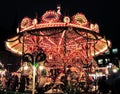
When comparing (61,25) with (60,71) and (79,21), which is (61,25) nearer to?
(79,21)

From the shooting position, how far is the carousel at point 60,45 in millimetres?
19109

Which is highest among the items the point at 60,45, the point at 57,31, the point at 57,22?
the point at 57,22

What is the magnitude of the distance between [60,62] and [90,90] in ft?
15.7

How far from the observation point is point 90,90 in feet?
64.3

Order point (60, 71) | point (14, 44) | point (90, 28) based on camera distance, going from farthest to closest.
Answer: point (14, 44), point (60, 71), point (90, 28)

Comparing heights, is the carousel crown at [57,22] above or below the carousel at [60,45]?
above

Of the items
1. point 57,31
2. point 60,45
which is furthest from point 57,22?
point 60,45

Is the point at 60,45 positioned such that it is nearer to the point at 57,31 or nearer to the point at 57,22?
the point at 57,31

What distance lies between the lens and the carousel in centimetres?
1911

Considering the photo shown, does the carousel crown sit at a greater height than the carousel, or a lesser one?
greater

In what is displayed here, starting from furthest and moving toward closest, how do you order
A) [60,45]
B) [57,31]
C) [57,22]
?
1. [60,45]
2. [57,31]
3. [57,22]

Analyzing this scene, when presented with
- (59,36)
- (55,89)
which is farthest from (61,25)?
(59,36)

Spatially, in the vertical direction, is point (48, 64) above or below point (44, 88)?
above

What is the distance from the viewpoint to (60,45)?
25219 mm
